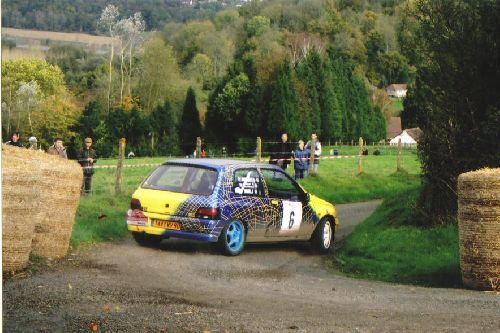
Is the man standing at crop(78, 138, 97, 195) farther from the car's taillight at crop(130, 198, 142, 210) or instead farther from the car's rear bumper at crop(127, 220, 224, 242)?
the car's rear bumper at crop(127, 220, 224, 242)

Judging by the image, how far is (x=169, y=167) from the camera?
15211 millimetres

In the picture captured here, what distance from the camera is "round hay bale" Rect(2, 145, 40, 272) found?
11133 millimetres

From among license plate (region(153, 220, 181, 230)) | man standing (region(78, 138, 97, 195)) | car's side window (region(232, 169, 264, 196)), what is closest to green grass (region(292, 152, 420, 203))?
man standing (region(78, 138, 97, 195))

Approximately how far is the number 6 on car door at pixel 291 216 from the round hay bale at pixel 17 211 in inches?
229

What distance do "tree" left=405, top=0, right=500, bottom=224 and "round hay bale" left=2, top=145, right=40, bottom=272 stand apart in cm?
790

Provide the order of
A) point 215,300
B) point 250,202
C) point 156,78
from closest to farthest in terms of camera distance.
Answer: point 215,300 → point 250,202 → point 156,78

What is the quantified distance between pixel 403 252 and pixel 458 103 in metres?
3.18

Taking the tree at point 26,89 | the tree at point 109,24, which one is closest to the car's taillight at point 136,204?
the tree at point 26,89

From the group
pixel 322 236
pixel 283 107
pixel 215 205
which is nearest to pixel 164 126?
pixel 283 107

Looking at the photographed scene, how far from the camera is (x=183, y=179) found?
49.0 ft

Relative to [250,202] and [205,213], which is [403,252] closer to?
[250,202]

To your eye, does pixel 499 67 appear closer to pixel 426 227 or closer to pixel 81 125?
pixel 426 227

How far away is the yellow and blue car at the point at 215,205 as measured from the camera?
14438 millimetres

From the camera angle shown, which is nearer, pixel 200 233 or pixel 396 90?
pixel 200 233
